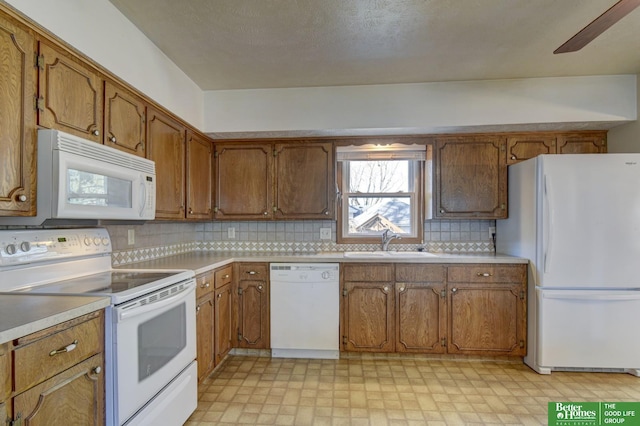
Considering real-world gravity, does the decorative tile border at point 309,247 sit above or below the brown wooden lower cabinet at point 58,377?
above

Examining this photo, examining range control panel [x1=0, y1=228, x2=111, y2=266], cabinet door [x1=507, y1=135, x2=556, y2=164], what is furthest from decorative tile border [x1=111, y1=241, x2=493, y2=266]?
range control panel [x1=0, y1=228, x2=111, y2=266]

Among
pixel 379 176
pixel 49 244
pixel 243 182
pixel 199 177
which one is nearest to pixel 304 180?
pixel 243 182

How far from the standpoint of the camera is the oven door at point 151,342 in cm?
141

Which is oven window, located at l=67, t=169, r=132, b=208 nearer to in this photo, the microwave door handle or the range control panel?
the microwave door handle

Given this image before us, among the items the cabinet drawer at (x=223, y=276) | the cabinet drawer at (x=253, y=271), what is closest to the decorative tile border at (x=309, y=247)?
the cabinet drawer at (x=253, y=271)

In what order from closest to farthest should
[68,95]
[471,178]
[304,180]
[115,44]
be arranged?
1. [68,95]
2. [115,44]
3. [471,178]
4. [304,180]

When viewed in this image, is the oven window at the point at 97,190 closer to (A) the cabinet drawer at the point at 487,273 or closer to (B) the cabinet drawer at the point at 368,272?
(B) the cabinet drawer at the point at 368,272

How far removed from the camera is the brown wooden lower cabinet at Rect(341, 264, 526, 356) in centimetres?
277

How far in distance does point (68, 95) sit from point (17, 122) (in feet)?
1.01

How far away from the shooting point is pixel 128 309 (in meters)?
1.44

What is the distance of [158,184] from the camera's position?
7.57 feet

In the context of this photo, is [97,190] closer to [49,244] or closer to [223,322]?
[49,244]

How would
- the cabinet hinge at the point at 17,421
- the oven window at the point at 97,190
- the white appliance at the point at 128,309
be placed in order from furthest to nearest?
the oven window at the point at 97,190 → the white appliance at the point at 128,309 → the cabinet hinge at the point at 17,421

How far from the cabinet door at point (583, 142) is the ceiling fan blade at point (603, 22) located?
144 centimetres
